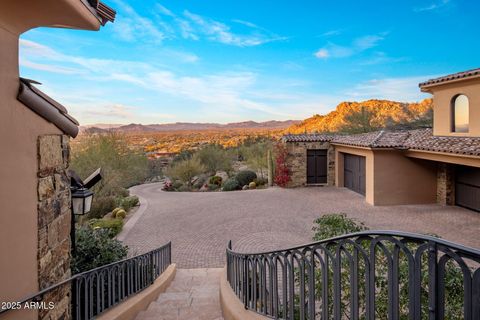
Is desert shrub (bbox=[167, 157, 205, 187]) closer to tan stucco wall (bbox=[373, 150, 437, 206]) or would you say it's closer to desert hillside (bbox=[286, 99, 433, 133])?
desert hillside (bbox=[286, 99, 433, 133])

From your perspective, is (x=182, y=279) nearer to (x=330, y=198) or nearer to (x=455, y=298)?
(x=455, y=298)

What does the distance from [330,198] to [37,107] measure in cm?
1337

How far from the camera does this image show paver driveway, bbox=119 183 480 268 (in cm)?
879

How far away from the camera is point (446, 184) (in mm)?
12133

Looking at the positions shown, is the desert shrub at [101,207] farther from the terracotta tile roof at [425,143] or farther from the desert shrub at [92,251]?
the terracotta tile roof at [425,143]

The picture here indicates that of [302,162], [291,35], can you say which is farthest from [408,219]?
[291,35]

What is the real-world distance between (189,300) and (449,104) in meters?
12.1

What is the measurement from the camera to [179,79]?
31.9 meters

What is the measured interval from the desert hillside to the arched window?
14.9 m

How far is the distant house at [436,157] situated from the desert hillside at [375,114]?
46.3ft

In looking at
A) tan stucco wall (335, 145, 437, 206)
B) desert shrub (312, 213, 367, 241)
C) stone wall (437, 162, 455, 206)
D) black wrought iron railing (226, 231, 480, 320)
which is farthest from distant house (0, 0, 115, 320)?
stone wall (437, 162, 455, 206)

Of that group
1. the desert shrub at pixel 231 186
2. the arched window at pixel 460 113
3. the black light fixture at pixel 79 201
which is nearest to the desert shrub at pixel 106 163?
the desert shrub at pixel 231 186

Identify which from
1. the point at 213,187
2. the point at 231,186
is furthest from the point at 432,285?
the point at 213,187

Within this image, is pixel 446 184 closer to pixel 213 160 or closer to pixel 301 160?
pixel 301 160
